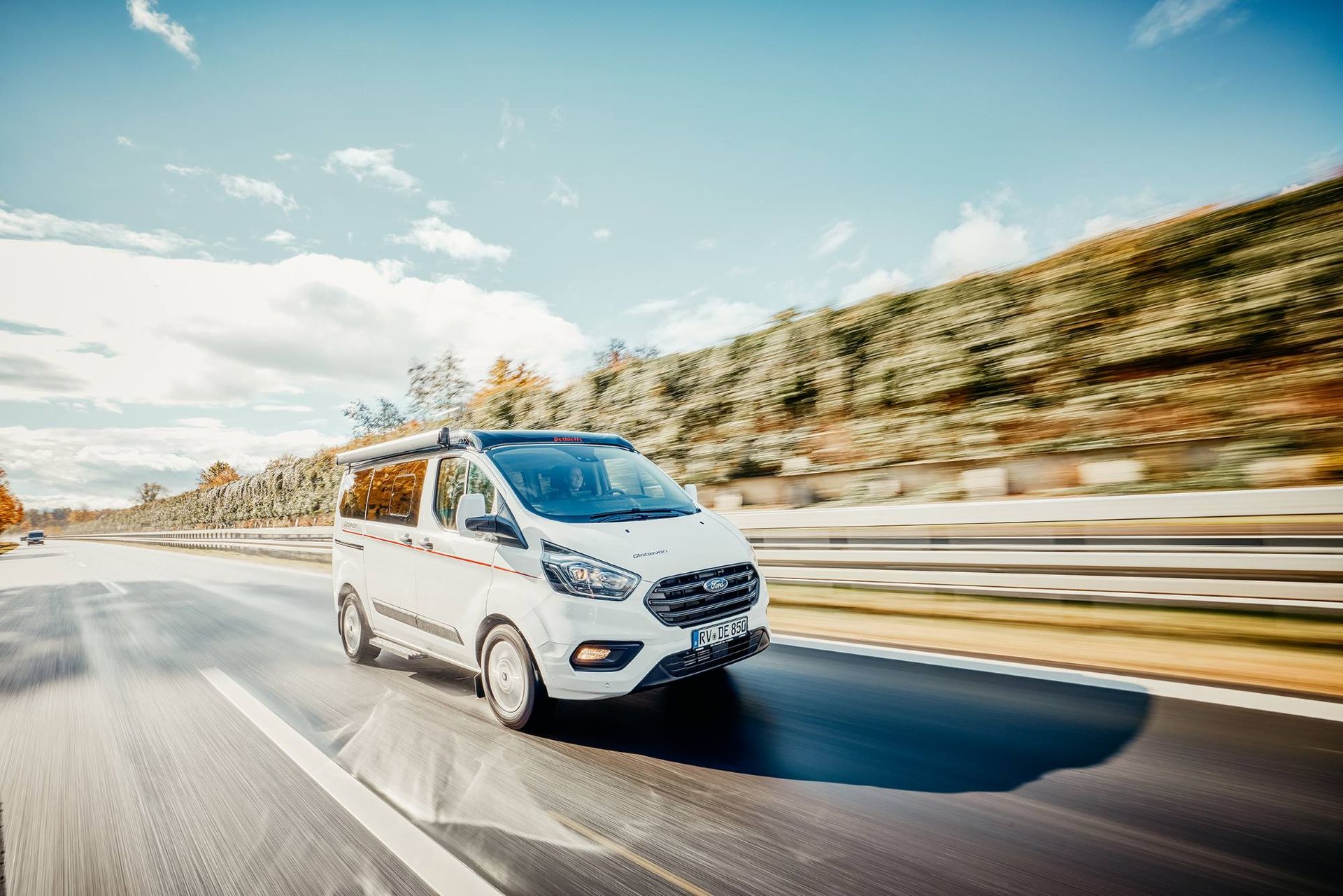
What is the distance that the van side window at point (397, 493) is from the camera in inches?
232

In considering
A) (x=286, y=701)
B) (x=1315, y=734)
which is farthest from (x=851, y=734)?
(x=286, y=701)

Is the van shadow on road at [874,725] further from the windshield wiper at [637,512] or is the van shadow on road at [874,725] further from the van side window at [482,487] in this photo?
the van side window at [482,487]

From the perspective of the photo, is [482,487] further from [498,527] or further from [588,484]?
[588,484]

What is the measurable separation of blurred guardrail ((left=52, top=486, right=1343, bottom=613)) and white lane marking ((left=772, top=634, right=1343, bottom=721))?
118cm

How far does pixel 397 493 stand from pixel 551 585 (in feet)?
8.13

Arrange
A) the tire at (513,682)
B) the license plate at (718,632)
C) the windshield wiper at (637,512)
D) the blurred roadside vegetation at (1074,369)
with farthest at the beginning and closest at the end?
the blurred roadside vegetation at (1074,369)
the windshield wiper at (637,512)
the tire at (513,682)
the license plate at (718,632)

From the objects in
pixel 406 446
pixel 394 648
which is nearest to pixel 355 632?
pixel 394 648

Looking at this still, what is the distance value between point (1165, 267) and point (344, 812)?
873 cm

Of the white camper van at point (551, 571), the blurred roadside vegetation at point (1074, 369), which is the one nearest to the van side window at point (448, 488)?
the white camper van at point (551, 571)

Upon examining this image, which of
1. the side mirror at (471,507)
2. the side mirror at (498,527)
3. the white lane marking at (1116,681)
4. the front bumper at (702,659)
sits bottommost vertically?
the white lane marking at (1116,681)

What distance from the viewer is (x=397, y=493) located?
617 centimetres

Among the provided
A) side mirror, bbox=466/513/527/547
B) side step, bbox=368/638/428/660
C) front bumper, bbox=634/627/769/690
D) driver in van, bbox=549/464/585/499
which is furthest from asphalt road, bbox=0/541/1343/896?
driver in van, bbox=549/464/585/499

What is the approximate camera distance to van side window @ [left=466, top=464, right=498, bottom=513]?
5.05m

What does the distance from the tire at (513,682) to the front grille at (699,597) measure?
919mm
